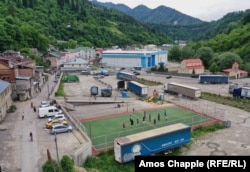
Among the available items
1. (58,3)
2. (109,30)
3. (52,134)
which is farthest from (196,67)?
(58,3)

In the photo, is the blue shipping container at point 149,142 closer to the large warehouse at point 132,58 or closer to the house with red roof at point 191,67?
the house with red roof at point 191,67

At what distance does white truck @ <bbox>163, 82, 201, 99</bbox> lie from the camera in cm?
4216

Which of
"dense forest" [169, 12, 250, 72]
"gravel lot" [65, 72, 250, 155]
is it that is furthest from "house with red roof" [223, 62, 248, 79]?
"gravel lot" [65, 72, 250, 155]

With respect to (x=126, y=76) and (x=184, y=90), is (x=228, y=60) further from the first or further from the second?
(x=184, y=90)

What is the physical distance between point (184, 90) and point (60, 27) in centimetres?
11069

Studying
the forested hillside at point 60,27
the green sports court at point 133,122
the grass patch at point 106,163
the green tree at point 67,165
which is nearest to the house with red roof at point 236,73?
the green sports court at point 133,122

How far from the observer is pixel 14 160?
65.2 feet

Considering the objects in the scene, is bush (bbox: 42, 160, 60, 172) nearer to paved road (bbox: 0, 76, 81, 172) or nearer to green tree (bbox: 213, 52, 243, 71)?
paved road (bbox: 0, 76, 81, 172)

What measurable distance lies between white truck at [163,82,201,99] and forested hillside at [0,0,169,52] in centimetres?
5084

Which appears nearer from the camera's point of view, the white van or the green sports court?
the green sports court

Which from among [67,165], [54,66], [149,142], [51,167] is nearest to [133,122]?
[149,142]

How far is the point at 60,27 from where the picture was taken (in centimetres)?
14125

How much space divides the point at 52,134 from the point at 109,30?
502ft

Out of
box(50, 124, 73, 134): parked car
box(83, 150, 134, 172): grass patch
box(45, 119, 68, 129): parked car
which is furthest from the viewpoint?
box(45, 119, 68, 129): parked car
